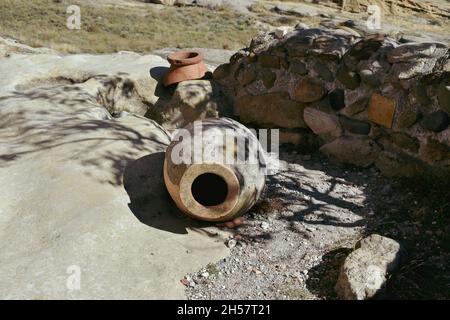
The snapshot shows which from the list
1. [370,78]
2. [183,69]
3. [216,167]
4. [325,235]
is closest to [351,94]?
[370,78]

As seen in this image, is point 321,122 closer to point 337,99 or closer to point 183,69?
point 337,99

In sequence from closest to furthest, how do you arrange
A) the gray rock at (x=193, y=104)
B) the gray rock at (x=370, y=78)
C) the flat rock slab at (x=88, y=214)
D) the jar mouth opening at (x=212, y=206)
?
1. the flat rock slab at (x=88, y=214)
2. the jar mouth opening at (x=212, y=206)
3. the gray rock at (x=370, y=78)
4. the gray rock at (x=193, y=104)

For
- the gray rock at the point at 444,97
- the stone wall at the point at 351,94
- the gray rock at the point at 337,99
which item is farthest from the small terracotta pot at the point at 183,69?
the gray rock at the point at 444,97

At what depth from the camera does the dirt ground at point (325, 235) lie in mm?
3326

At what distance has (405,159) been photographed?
14.8ft

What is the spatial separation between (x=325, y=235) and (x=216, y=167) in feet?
3.38

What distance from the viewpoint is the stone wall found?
425 centimetres

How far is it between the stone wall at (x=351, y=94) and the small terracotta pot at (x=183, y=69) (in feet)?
0.86

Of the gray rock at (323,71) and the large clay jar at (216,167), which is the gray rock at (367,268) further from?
the gray rock at (323,71)

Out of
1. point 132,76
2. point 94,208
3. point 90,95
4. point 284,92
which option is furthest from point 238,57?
point 94,208

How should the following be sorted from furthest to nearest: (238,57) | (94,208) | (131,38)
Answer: (131,38), (238,57), (94,208)

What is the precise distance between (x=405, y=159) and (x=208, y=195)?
1827 millimetres

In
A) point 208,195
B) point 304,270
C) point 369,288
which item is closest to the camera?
point 369,288

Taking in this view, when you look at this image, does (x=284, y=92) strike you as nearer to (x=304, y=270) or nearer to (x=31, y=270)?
(x=304, y=270)
